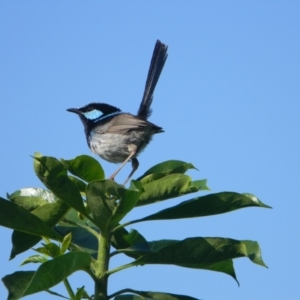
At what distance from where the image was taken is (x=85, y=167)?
3404mm

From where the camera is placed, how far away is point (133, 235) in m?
3.61

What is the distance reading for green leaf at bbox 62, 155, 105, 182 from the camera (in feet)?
11.0

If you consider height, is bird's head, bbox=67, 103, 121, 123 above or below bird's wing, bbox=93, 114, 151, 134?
above

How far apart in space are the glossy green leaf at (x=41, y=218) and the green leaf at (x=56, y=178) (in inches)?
4.1

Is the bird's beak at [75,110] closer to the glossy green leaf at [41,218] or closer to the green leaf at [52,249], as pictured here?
the glossy green leaf at [41,218]

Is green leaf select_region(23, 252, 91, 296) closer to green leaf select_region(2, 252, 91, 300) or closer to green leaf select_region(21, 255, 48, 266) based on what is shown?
green leaf select_region(2, 252, 91, 300)

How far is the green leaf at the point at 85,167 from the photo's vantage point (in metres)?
3.37

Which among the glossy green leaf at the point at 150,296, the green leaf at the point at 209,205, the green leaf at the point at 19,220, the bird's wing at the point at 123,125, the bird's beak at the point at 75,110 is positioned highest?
the bird's beak at the point at 75,110

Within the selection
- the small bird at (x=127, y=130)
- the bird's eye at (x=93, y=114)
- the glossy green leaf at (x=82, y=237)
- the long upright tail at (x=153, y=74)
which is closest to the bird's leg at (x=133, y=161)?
the small bird at (x=127, y=130)

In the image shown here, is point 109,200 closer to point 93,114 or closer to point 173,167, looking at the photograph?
Result: point 173,167

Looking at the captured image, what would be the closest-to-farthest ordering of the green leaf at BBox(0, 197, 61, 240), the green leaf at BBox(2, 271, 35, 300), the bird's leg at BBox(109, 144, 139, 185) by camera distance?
1. the green leaf at BBox(2, 271, 35, 300)
2. the green leaf at BBox(0, 197, 61, 240)
3. the bird's leg at BBox(109, 144, 139, 185)

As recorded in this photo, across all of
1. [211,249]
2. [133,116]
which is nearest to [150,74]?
[133,116]

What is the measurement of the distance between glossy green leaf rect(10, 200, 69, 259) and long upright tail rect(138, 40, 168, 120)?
18.6 feet

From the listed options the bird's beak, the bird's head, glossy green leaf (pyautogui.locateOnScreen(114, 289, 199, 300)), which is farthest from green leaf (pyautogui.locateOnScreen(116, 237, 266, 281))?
the bird's beak
